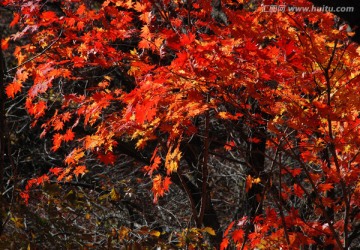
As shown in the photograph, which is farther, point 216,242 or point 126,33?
point 216,242

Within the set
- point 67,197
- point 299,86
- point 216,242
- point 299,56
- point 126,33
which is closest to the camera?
point 67,197

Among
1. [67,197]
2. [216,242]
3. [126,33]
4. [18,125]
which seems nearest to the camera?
[67,197]

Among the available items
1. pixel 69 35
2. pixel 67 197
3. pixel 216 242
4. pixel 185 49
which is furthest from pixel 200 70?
pixel 216 242

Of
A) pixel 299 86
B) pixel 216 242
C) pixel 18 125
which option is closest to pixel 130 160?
pixel 18 125

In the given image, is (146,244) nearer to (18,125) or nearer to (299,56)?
(299,56)

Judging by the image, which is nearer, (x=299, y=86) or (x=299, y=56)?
(x=299, y=56)

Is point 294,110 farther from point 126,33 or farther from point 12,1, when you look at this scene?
point 12,1

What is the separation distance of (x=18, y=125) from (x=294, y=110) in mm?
6896

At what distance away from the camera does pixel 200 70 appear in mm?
4676

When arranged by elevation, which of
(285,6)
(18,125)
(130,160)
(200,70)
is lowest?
(130,160)

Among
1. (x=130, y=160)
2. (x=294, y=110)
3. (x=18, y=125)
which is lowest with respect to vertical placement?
(x=130, y=160)

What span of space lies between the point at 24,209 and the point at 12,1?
109 inches

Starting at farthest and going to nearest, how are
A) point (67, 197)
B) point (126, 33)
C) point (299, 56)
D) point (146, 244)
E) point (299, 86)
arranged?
1. point (126, 33)
2. point (299, 86)
3. point (299, 56)
4. point (67, 197)
5. point (146, 244)

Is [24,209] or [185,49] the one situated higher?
[185,49]
